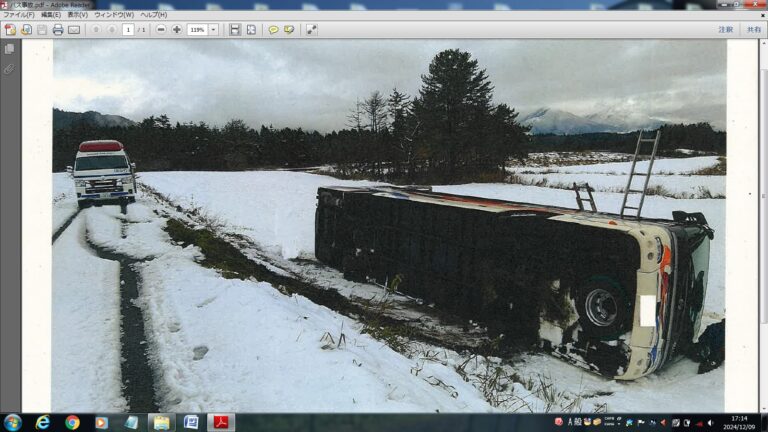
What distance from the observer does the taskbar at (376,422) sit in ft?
8.75

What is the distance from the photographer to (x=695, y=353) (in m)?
2.83

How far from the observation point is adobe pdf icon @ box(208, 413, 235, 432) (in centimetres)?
266

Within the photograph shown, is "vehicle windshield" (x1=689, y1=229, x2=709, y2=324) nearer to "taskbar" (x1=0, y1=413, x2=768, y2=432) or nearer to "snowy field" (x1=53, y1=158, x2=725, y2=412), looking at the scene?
"snowy field" (x1=53, y1=158, x2=725, y2=412)

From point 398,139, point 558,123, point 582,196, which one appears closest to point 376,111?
point 398,139

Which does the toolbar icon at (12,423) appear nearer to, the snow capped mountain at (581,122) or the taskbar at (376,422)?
the taskbar at (376,422)

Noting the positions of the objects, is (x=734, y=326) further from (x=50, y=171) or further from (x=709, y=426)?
(x=50, y=171)

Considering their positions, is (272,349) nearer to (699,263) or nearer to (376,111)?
(376,111)

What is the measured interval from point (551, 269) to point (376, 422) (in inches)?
56.5

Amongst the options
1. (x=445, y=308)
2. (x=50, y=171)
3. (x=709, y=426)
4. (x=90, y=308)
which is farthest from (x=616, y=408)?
(x=50, y=171)

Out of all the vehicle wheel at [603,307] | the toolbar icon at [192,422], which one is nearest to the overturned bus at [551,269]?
the vehicle wheel at [603,307]

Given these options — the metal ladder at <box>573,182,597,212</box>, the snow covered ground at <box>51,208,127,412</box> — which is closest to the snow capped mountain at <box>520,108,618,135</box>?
the metal ladder at <box>573,182,597,212</box>

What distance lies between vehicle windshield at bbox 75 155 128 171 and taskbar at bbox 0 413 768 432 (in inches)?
64.6

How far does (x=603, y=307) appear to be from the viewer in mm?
2672

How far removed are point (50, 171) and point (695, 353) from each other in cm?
436
